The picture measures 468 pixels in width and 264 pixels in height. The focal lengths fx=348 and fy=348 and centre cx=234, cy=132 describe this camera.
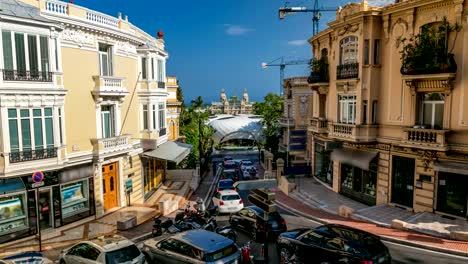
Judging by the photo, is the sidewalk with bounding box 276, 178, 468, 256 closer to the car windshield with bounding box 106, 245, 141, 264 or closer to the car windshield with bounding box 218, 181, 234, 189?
the car windshield with bounding box 218, 181, 234, 189

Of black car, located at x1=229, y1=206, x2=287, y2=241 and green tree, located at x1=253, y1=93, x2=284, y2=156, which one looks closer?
black car, located at x1=229, y1=206, x2=287, y2=241

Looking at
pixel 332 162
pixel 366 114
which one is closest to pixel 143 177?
pixel 332 162

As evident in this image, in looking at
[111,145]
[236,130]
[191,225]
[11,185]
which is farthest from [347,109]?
[236,130]

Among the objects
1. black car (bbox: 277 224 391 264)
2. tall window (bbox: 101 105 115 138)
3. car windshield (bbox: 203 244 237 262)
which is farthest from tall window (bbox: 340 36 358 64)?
car windshield (bbox: 203 244 237 262)

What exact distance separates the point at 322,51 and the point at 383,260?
2051cm

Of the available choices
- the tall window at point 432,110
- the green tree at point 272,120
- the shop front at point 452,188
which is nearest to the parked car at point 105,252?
the shop front at point 452,188

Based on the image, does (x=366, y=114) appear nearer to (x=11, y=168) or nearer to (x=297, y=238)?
(x=297, y=238)

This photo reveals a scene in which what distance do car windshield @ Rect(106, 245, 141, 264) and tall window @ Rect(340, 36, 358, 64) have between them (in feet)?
59.3

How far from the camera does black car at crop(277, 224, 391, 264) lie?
36.0 ft

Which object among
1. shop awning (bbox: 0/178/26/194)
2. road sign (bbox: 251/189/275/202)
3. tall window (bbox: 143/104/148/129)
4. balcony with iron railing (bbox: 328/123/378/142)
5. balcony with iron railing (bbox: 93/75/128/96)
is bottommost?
shop awning (bbox: 0/178/26/194)

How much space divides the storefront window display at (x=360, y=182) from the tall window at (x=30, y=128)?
19.0m

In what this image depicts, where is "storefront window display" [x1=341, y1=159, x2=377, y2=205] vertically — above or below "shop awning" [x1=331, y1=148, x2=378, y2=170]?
below

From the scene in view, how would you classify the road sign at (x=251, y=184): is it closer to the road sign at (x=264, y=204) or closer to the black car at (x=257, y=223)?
the road sign at (x=264, y=204)

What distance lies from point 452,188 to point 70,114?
20809mm
